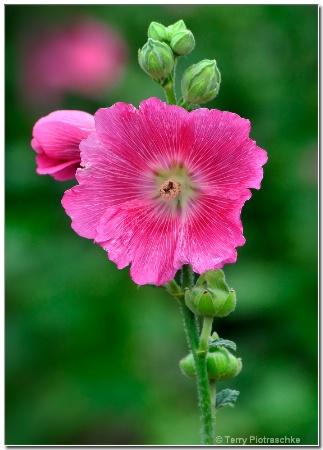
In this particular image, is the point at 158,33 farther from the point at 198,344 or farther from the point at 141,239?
the point at 198,344

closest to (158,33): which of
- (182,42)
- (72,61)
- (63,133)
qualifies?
(182,42)

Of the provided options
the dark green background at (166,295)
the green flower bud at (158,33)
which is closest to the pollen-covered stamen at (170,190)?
the green flower bud at (158,33)

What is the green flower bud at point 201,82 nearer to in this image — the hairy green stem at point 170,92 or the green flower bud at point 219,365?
the hairy green stem at point 170,92

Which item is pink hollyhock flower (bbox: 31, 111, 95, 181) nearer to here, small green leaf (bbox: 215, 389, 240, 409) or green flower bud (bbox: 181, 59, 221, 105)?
green flower bud (bbox: 181, 59, 221, 105)


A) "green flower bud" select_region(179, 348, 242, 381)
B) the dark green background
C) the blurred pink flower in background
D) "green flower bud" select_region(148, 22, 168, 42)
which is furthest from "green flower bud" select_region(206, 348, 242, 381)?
the blurred pink flower in background

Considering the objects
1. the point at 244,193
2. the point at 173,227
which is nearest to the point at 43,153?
the point at 173,227

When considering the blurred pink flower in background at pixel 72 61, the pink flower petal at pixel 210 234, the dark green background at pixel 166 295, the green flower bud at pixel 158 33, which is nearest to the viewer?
the pink flower petal at pixel 210 234
